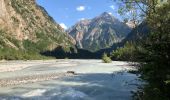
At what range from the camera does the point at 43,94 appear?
33000 mm

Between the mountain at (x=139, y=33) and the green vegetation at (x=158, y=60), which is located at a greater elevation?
the mountain at (x=139, y=33)

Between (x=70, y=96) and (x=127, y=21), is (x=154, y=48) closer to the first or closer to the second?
(x=127, y=21)

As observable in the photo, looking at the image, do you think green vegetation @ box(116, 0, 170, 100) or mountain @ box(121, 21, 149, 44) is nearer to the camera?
green vegetation @ box(116, 0, 170, 100)

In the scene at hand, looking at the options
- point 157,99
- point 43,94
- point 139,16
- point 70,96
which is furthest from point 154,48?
point 43,94

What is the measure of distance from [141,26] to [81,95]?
32.6ft

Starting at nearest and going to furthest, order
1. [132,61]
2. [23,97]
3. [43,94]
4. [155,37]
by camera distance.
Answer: [155,37]
[132,61]
[23,97]
[43,94]

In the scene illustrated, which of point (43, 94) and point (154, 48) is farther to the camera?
point (43, 94)

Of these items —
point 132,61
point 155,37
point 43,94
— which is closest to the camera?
point 155,37

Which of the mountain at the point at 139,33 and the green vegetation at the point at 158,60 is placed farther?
the mountain at the point at 139,33

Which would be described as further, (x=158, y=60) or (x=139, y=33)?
(x=139, y=33)

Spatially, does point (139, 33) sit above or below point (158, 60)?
above

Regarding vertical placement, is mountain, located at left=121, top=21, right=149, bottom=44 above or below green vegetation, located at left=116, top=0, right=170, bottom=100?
above

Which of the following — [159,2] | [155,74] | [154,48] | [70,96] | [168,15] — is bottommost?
[70,96]

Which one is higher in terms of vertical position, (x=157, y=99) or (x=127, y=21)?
(x=127, y=21)
